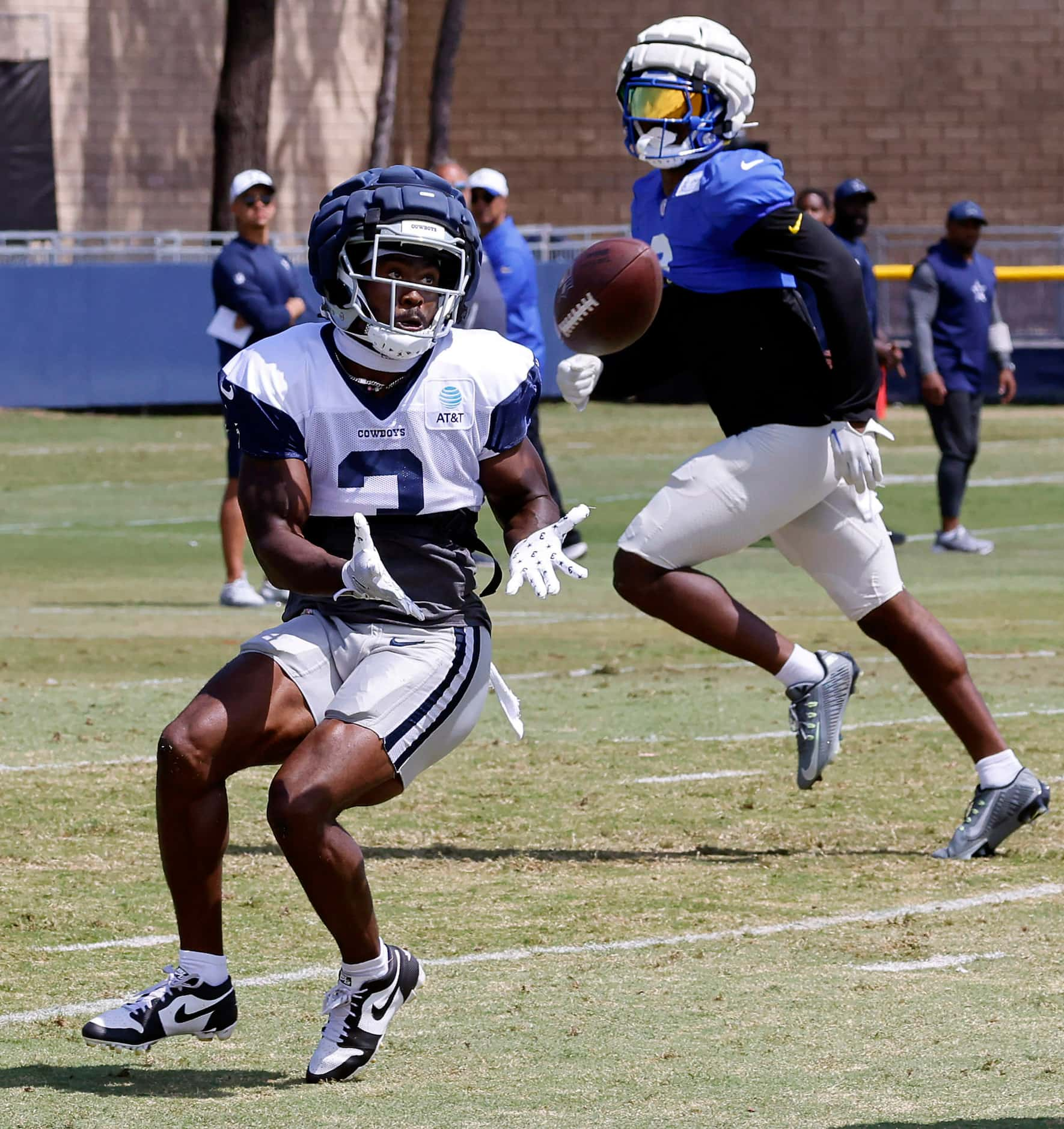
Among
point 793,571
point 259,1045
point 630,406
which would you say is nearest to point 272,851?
point 259,1045

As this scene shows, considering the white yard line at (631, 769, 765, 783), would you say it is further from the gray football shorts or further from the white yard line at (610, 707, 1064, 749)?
the gray football shorts

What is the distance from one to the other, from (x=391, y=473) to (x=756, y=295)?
2146 mm

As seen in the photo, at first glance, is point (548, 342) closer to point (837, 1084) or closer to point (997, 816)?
point (997, 816)

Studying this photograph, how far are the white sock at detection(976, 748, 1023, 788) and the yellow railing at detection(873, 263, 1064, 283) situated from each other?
22777 mm

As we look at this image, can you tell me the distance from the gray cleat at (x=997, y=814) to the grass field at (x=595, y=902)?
79 mm

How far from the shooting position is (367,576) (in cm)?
459

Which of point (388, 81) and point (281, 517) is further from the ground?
point (281, 517)


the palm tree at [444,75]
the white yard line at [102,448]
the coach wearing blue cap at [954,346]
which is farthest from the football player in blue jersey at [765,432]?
the palm tree at [444,75]

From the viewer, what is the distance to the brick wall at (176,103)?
3841cm

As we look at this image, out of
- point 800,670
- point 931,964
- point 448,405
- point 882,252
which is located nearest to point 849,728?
point 800,670

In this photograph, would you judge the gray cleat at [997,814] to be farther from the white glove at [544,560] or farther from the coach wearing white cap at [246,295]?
the coach wearing white cap at [246,295]

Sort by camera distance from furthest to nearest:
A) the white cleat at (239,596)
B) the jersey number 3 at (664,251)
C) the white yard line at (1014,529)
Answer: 1. the white yard line at (1014,529)
2. the white cleat at (239,596)
3. the jersey number 3 at (664,251)

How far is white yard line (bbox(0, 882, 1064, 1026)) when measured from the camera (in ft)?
16.7

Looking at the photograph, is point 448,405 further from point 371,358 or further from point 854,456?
point 854,456
